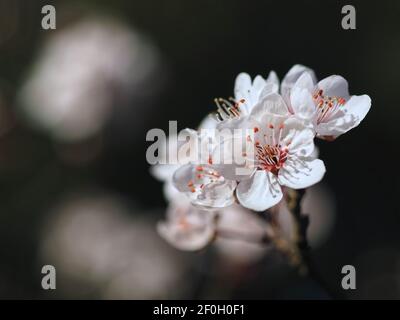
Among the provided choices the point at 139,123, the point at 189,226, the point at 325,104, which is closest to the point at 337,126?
the point at 325,104

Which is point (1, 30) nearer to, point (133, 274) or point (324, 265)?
point (133, 274)

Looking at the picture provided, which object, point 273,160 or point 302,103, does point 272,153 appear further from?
point 302,103

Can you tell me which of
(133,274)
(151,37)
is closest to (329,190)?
(133,274)

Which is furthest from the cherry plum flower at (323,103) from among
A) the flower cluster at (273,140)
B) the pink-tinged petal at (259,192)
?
the pink-tinged petal at (259,192)
